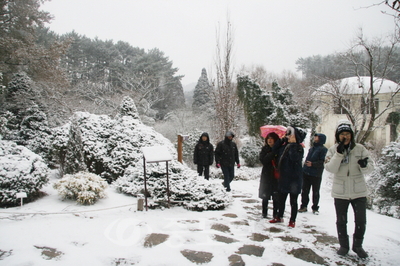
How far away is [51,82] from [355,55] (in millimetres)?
14933

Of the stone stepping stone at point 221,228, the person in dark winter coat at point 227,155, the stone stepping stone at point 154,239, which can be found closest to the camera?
the stone stepping stone at point 154,239

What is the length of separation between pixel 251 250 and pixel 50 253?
2410mm

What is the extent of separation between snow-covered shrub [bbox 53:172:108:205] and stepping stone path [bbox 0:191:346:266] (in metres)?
1.64

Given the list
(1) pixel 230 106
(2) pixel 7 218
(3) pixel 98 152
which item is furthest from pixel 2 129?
(1) pixel 230 106

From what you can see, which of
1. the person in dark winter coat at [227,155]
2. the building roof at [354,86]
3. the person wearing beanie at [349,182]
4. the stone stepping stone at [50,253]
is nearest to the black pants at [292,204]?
the person wearing beanie at [349,182]

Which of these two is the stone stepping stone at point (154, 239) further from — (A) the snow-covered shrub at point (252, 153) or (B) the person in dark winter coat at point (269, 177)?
(A) the snow-covered shrub at point (252, 153)

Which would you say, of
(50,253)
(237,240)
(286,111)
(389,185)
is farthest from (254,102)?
(50,253)

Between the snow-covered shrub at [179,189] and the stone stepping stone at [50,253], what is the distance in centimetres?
220

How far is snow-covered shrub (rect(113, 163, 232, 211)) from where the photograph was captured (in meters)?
5.10

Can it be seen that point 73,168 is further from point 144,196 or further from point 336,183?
point 336,183

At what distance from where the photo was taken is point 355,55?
44.8ft

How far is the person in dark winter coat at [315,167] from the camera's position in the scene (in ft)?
16.4

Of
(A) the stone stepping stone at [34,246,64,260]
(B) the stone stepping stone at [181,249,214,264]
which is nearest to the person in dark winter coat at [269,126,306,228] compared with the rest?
(B) the stone stepping stone at [181,249,214,264]

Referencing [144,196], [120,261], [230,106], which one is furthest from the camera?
[230,106]
